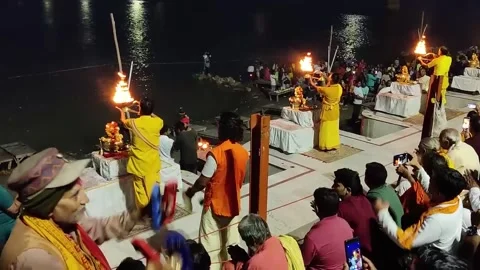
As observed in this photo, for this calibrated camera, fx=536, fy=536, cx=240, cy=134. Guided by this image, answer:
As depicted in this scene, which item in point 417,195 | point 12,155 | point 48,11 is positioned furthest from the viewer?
point 48,11

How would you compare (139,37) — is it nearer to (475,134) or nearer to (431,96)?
(431,96)

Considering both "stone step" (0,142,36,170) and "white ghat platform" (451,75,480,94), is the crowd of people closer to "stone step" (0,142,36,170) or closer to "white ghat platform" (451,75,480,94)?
"stone step" (0,142,36,170)

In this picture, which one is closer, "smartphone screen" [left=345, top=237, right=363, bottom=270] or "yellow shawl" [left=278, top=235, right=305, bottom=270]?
"smartphone screen" [left=345, top=237, right=363, bottom=270]

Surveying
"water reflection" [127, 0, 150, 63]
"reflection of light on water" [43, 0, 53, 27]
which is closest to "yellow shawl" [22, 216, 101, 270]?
"water reflection" [127, 0, 150, 63]

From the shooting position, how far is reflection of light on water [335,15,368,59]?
31.6 meters

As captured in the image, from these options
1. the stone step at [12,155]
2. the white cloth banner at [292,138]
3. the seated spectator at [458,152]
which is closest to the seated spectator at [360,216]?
the seated spectator at [458,152]

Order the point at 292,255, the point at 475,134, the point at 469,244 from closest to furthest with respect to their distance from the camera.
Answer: the point at 292,255, the point at 469,244, the point at 475,134

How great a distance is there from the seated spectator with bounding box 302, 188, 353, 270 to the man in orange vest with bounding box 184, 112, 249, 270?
3.45ft

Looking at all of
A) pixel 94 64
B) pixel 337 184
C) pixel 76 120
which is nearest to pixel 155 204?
pixel 337 184

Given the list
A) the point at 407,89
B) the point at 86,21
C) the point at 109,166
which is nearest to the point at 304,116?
the point at 407,89

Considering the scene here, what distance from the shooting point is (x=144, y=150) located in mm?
6266

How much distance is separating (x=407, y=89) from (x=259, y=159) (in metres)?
7.83

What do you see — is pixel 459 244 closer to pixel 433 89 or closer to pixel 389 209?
pixel 389 209

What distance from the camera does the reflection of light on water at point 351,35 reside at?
31.6m
